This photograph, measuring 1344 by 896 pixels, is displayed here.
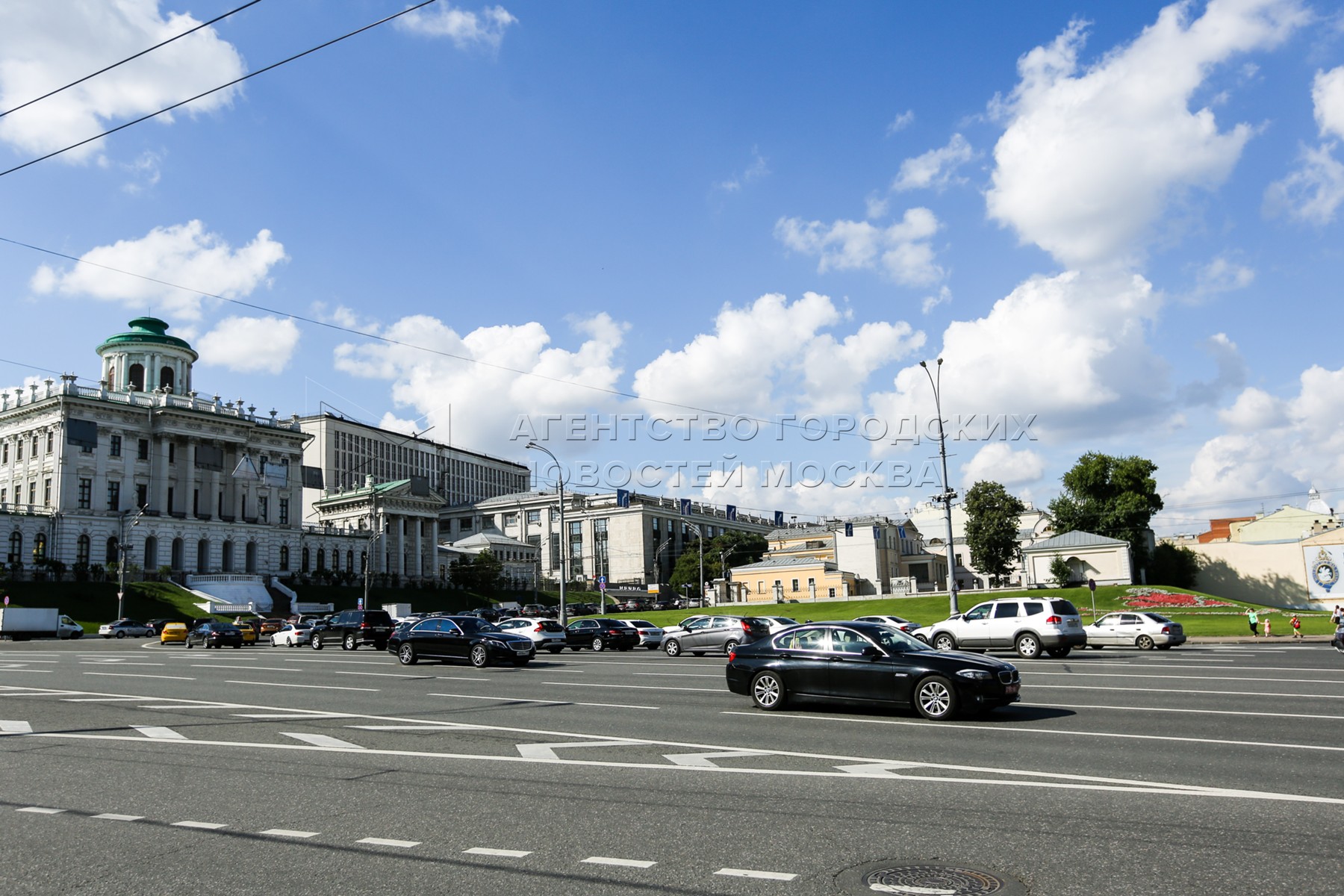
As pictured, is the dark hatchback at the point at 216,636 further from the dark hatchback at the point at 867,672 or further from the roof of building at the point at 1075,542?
the roof of building at the point at 1075,542

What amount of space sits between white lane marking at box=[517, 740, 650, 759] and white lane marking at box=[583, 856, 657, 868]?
440 cm

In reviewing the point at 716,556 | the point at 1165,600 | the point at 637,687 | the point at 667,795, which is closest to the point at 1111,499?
the point at 1165,600

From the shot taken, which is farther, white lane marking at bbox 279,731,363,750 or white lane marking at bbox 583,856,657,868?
white lane marking at bbox 279,731,363,750

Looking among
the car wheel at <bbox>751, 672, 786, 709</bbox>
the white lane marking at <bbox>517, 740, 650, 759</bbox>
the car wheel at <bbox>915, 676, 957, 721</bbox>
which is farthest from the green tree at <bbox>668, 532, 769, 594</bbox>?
the white lane marking at <bbox>517, 740, 650, 759</bbox>

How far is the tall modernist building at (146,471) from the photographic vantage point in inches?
3162

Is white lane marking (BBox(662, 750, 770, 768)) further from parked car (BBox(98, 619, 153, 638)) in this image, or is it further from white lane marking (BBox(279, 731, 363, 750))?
parked car (BBox(98, 619, 153, 638))

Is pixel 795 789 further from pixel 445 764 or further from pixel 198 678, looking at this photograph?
pixel 198 678

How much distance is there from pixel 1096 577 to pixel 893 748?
70.9 meters

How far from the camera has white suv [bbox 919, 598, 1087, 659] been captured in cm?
2736

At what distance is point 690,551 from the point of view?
12375 centimetres

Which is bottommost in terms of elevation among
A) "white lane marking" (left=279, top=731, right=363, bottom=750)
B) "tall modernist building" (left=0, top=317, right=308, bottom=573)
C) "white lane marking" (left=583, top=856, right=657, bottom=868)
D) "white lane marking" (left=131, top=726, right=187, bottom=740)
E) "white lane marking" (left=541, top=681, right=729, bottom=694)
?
"white lane marking" (left=541, top=681, right=729, bottom=694)

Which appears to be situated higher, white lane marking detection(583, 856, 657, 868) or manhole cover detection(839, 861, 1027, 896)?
white lane marking detection(583, 856, 657, 868)

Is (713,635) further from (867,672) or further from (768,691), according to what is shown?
(867,672)

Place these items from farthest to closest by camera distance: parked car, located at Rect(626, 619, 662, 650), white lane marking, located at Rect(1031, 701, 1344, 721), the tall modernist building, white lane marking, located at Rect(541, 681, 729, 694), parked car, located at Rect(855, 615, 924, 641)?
the tall modernist building, parked car, located at Rect(626, 619, 662, 650), parked car, located at Rect(855, 615, 924, 641), white lane marking, located at Rect(541, 681, 729, 694), white lane marking, located at Rect(1031, 701, 1344, 721)
